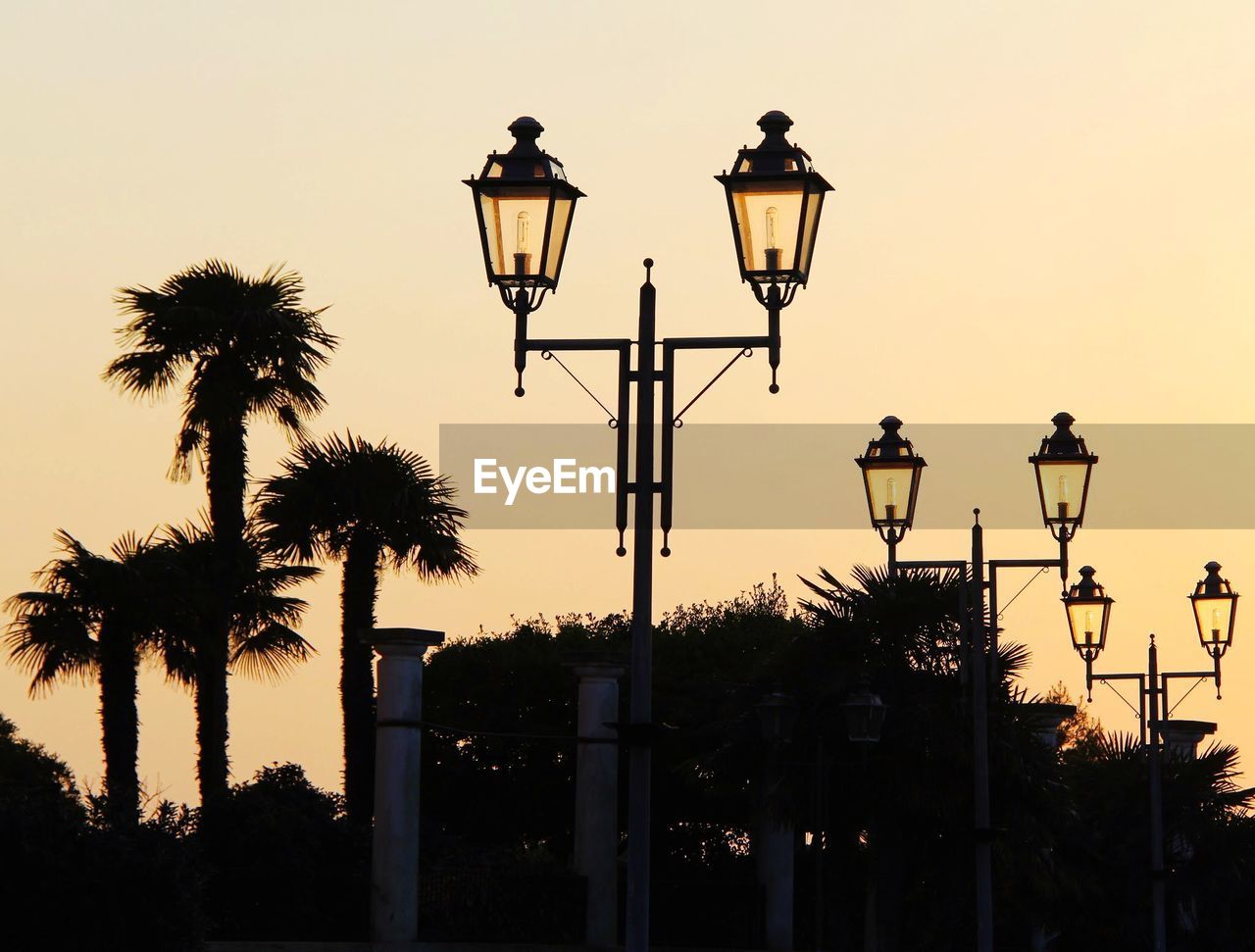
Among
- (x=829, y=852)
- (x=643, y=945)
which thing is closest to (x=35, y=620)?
(x=829, y=852)

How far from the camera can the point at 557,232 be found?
13281mm

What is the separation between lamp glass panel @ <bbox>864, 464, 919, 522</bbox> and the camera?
1936 cm

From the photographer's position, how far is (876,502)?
63.6 feet

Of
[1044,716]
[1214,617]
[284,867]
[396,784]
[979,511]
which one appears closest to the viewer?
[979,511]

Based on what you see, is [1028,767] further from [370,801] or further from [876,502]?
[370,801]

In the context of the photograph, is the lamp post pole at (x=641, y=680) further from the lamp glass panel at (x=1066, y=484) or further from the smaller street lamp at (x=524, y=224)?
the lamp glass panel at (x=1066, y=484)

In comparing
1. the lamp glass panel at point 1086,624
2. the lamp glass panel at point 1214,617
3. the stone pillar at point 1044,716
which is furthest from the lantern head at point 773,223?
the stone pillar at point 1044,716

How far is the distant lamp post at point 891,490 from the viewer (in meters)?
19.4

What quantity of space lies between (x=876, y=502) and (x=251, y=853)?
15928mm

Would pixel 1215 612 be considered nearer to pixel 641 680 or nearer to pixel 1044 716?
pixel 1044 716

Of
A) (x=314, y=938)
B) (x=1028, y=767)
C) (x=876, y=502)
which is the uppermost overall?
(x=876, y=502)

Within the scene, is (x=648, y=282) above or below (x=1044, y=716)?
above

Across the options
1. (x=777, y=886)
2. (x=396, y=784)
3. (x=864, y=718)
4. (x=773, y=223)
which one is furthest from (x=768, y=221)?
(x=777, y=886)

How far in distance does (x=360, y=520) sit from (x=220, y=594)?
2.96 meters
